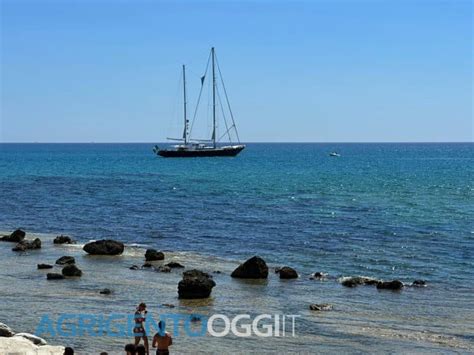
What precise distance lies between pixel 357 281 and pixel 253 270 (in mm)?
5169

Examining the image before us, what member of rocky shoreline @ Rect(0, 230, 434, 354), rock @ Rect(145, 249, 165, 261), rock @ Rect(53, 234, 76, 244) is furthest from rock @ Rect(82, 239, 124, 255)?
rock @ Rect(53, 234, 76, 244)

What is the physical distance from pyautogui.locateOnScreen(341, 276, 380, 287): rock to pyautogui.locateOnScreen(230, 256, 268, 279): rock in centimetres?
400

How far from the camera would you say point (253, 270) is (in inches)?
1379

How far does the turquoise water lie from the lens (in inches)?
1072

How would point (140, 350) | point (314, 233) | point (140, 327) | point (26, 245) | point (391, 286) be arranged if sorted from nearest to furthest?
1. point (140, 350)
2. point (140, 327)
3. point (391, 286)
4. point (26, 245)
5. point (314, 233)

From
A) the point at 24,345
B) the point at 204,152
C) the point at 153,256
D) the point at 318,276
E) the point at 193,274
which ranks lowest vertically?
the point at 318,276

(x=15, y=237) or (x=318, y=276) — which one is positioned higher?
(x=15, y=237)

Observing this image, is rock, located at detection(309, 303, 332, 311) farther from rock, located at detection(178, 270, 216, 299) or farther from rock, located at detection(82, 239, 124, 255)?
rock, located at detection(82, 239, 124, 255)

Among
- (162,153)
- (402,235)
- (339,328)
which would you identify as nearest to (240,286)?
(339,328)

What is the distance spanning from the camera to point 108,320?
87.2 feet

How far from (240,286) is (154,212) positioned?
32.9m

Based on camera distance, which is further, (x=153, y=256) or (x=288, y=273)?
(x=153, y=256)

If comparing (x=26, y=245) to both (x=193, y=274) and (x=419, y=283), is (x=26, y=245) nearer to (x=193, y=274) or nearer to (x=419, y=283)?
(x=193, y=274)

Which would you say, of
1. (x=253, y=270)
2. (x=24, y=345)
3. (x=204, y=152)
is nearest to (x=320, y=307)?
(x=253, y=270)
